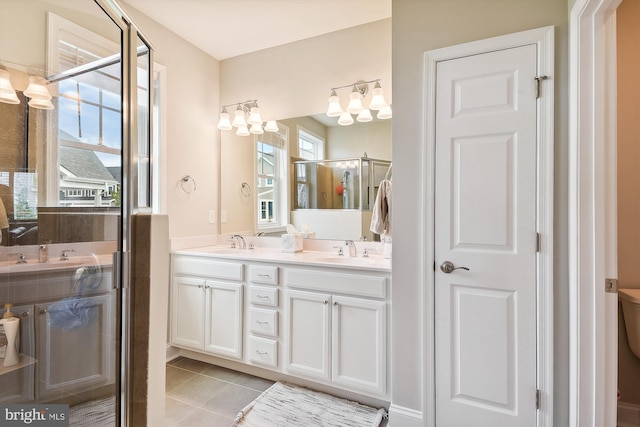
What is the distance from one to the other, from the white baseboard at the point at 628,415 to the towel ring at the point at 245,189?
297 centimetres

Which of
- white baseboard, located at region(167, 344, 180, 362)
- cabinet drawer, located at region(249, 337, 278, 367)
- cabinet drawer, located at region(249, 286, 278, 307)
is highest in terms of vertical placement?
cabinet drawer, located at region(249, 286, 278, 307)

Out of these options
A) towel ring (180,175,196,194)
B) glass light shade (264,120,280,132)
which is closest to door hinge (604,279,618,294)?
glass light shade (264,120,280,132)

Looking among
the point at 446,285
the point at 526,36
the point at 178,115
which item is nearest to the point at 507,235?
the point at 446,285

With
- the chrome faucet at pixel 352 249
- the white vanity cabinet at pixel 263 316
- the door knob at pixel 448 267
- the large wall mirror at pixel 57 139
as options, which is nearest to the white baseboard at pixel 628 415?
the door knob at pixel 448 267

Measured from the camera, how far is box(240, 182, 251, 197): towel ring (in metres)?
3.00

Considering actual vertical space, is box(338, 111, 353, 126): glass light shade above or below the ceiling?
below

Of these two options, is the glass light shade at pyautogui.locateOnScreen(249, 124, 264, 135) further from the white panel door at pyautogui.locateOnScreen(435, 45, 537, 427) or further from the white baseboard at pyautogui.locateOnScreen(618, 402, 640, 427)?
the white baseboard at pyautogui.locateOnScreen(618, 402, 640, 427)

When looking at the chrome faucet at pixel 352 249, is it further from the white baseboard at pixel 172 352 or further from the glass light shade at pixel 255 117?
the white baseboard at pixel 172 352

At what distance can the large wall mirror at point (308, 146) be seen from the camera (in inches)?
98.1

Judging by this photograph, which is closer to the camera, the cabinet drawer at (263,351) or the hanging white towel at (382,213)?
the cabinet drawer at (263,351)

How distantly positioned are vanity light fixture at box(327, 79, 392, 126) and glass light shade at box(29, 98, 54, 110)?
69.9 inches

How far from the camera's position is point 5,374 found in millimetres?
1289

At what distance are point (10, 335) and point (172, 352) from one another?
153cm

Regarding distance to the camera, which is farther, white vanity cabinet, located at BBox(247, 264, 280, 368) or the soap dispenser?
white vanity cabinet, located at BBox(247, 264, 280, 368)
